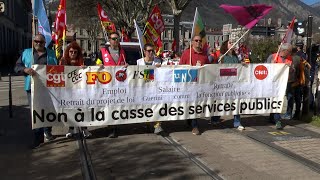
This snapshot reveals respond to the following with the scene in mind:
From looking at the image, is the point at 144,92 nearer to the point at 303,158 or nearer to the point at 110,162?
the point at 110,162

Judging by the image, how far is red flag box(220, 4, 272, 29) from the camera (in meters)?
9.00

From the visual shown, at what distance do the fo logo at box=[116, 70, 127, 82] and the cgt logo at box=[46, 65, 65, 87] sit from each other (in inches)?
39.7

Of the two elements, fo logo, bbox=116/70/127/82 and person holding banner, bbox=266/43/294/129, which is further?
person holding banner, bbox=266/43/294/129

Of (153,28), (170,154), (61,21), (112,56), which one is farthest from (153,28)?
(170,154)

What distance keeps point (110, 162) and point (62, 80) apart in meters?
1.86

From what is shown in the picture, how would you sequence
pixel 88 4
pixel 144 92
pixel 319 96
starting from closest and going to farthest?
pixel 144 92 < pixel 319 96 < pixel 88 4

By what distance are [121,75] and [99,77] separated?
16.6 inches

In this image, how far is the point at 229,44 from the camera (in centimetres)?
943

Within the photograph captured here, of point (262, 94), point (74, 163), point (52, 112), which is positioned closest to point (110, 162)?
point (74, 163)

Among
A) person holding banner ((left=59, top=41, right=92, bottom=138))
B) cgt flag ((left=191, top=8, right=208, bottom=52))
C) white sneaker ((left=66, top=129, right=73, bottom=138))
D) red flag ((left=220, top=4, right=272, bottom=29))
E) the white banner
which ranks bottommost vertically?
white sneaker ((left=66, top=129, right=73, bottom=138))

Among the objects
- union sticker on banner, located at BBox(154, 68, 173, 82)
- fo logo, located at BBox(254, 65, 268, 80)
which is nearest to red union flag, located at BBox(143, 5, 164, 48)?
fo logo, located at BBox(254, 65, 268, 80)

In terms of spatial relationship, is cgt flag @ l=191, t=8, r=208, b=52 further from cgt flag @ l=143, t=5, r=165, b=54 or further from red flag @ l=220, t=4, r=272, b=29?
cgt flag @ l=143, t=5, r=165, b=54

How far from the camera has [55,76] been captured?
762 centimetres

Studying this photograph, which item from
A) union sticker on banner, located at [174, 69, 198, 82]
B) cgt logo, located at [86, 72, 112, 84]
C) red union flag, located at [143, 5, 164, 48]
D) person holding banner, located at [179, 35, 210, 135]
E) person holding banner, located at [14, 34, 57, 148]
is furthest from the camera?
red union flag, located at [143, 5, 164, 48]
